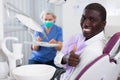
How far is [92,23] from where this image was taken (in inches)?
35.9

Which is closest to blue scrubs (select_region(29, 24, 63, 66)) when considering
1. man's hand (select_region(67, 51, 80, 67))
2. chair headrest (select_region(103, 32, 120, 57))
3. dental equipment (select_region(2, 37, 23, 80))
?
dental equipment (select_region(2, 37, 23, 80))

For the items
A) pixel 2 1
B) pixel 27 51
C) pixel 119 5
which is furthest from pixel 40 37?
pixel 119 5

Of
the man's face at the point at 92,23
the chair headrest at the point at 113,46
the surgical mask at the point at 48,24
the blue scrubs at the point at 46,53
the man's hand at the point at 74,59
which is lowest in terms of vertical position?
the blue scrubs at the point at 46,53

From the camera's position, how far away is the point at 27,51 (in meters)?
1.36

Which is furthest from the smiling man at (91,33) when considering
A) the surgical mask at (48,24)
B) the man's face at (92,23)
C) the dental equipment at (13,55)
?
the surgical mask at (48,24)

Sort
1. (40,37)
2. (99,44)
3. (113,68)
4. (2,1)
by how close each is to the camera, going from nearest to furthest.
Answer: (113,68), (99,44), (2,1), (40,37)

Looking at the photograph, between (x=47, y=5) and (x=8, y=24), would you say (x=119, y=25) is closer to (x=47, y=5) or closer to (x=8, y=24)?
(x=47, y=5)

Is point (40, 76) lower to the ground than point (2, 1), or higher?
lower

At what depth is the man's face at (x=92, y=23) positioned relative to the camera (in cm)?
91

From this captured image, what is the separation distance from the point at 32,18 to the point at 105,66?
2.56 feet

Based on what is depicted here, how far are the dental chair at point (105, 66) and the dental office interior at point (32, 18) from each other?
42 cm

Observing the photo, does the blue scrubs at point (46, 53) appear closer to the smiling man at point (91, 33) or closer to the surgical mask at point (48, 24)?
the surgical mask at point (48, 24)

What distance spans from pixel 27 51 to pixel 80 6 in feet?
1.73

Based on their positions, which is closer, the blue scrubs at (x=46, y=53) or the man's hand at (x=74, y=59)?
the man's hand at (x=74, y=59)
